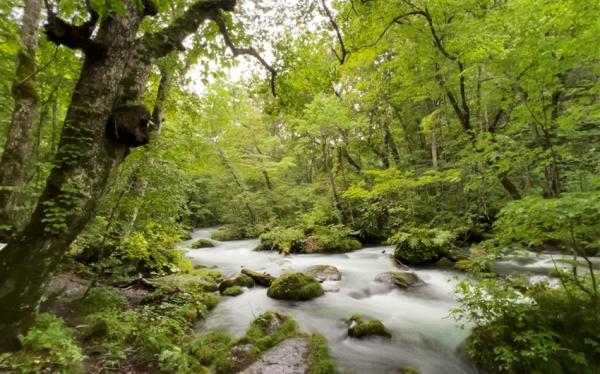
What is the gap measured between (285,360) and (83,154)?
386 cm

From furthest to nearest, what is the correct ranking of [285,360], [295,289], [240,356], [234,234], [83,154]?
[234,234]
[295,289]
[240,356]
[285,360]
[83,154]

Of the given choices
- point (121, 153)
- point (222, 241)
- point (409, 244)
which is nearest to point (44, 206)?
point (121, 153)

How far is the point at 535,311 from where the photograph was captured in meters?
4.10

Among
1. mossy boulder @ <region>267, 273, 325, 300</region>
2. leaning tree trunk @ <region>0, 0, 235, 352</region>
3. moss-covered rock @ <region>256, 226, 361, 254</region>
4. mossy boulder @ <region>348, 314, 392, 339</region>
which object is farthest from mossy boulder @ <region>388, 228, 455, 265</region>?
leaning tree trunk @ <region>0, 0, 235, 352</region>

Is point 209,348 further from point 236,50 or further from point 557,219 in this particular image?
point 557,219

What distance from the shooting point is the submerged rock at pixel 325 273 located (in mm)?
9078

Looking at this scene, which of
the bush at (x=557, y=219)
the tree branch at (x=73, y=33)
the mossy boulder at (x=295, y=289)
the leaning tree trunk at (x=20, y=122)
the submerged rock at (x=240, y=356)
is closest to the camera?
the tree branch at (x=73, y=33)

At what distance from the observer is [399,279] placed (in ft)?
27.3

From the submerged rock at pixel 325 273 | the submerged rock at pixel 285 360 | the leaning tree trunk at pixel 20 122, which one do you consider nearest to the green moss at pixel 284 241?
the submerged rock at pixel 325 273

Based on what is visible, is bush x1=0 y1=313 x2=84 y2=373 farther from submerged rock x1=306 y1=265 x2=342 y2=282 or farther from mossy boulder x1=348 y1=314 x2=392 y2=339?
submerged rock x1=306 y1=265 x2=342 y2=282

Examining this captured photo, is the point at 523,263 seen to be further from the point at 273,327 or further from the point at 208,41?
the point at 208,41

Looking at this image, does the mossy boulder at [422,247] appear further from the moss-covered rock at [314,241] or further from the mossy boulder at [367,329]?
the mossy boulder at [367,329]

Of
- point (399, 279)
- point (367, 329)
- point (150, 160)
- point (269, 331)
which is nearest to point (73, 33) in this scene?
point (150, 160)

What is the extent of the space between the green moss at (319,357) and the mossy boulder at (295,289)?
Result: 2071 millimetres
